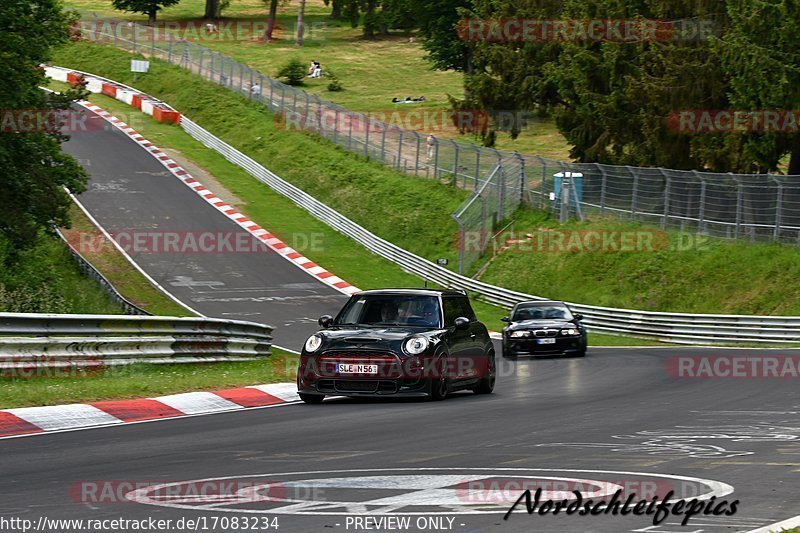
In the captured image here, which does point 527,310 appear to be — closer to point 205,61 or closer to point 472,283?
point 472,283

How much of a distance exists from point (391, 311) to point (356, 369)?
137cm

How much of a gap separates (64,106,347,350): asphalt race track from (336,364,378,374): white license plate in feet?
43.5

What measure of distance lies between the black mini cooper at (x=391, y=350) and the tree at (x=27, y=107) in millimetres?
12814

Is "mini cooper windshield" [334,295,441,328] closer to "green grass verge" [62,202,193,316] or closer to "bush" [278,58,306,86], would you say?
"green grass verge" [62,202,193,316]

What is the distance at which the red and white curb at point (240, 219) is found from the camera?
41.7 meters

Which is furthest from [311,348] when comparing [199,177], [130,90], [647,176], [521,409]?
[130,90]

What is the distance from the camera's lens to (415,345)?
15.6 meters

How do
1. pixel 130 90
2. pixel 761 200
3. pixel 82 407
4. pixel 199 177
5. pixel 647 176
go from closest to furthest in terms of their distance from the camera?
1. pixel 82 407
2. pixel 761 200
3. pixel 647 176
4. pixel 199 177
5. pixel 130 90

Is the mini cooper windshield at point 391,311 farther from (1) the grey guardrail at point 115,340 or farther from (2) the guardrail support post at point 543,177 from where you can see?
(2) the guardrail support post at point 543,177

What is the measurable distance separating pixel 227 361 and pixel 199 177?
33278 millimetres

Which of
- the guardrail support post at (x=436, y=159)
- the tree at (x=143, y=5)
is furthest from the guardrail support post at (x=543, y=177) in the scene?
the tree at (x=143, y=5)

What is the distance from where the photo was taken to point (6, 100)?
26.0m

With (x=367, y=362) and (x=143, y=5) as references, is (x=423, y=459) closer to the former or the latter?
(x=367, y=362)

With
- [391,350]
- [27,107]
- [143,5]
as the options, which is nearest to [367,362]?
[391,350]
